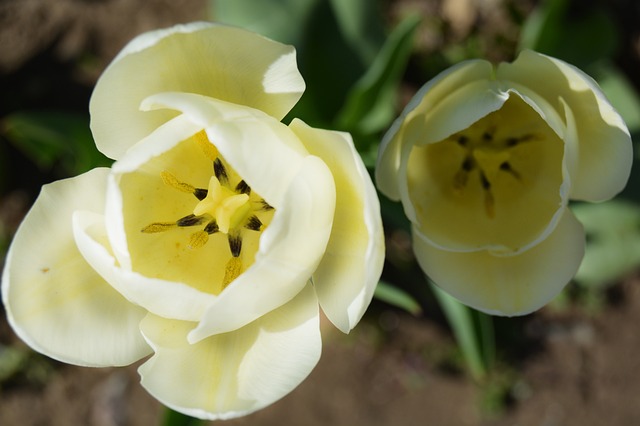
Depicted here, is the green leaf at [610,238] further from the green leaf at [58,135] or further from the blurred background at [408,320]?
the green leaf at [58,135]

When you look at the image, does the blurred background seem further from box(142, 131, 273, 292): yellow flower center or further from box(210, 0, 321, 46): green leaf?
box(142, 131, 273, 292): yellow flower center

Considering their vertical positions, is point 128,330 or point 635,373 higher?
point 128,330

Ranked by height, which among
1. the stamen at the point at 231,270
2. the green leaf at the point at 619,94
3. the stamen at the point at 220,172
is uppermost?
the stamen at the point at 220,172

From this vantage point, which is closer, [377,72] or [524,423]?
[377,72]

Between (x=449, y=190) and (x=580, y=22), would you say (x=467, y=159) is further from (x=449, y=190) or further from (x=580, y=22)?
(x=580, y=22)

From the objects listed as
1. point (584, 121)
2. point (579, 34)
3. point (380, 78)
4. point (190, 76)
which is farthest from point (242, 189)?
point (579, 34)

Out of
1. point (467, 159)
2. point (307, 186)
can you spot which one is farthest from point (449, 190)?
point (307, 186)

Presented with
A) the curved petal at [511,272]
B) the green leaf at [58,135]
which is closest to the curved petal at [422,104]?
the curved petal at [511,272]

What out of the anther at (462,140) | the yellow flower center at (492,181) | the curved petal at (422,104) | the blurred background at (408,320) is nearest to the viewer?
the curved petal at (422,104)
